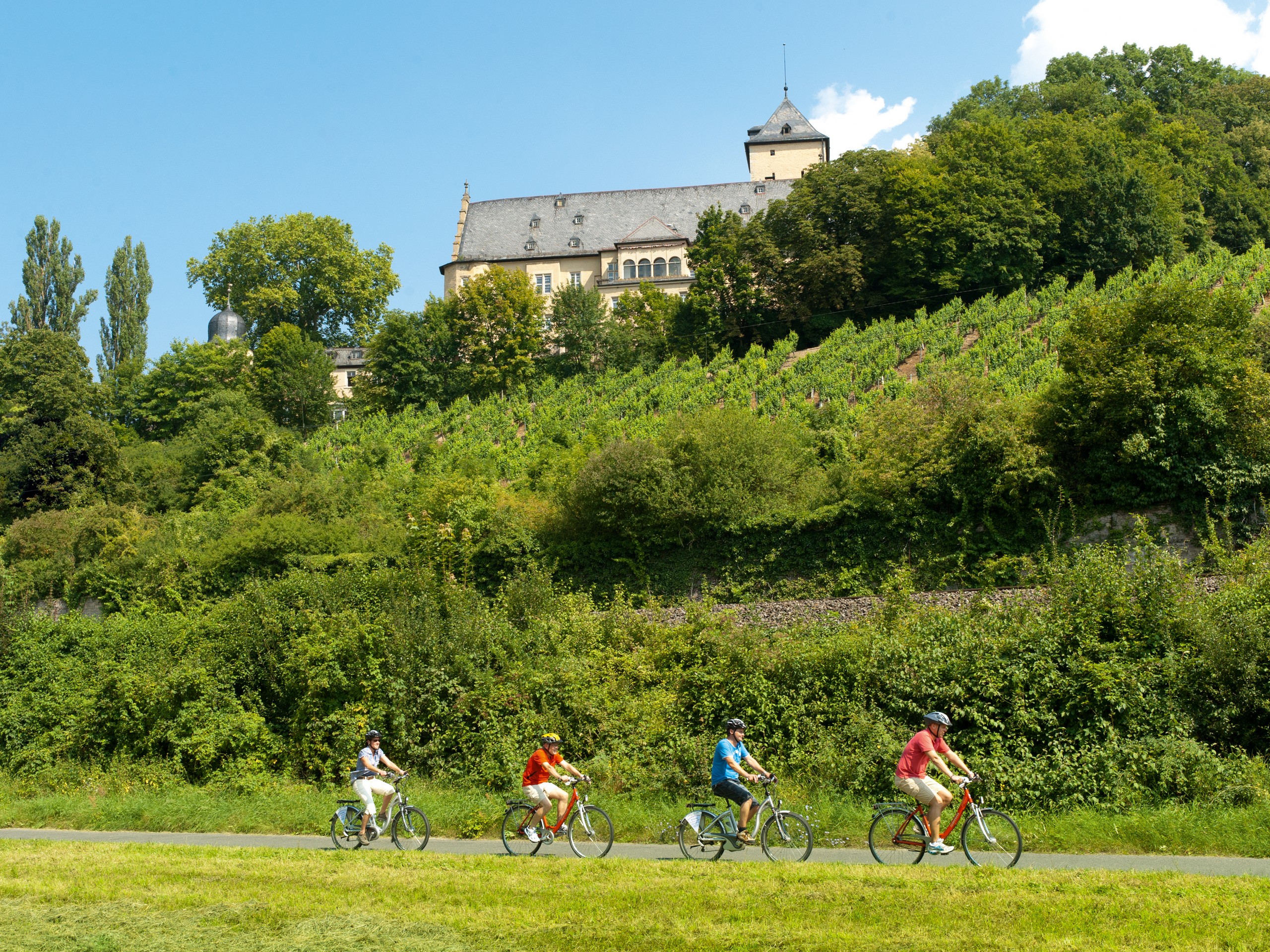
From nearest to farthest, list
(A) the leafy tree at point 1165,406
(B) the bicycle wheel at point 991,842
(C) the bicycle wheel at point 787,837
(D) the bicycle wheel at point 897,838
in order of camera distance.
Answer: (B) the bicycle wheel at point 991,842, (D) the bicycle wheel at point 897,838, (C) the bicycle wheel at point 787,837, (A) the leafy tree at point 1165,406

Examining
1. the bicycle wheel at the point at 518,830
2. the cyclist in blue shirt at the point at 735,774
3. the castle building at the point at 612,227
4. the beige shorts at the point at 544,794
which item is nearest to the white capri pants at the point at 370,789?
the bicycle wheel at the point at 518,830

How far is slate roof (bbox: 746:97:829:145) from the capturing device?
9675 cm

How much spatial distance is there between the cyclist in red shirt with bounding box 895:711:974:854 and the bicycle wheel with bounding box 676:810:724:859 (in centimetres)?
223

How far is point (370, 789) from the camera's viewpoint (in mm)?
14328

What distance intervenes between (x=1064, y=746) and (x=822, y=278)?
4572 centimetres

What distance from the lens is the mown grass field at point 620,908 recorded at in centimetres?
904

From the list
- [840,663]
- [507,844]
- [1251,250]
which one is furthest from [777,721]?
[1251,250]

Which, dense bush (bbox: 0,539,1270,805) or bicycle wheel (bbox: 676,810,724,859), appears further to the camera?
dense bush (bbox: 0,539,1270,805)

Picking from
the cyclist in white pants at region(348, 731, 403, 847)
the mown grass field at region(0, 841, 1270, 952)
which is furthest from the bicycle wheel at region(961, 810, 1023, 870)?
the cyclist in white pants at region(348, 731, 403, 847)

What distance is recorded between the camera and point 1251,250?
5772cm

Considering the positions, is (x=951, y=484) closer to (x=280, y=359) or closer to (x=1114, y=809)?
(x=1114, y=809)

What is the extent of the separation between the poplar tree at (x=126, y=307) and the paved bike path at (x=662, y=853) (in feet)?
247

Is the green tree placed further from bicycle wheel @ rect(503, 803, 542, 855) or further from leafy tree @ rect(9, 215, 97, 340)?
bicycle wheel @ rect(503, 803, 542, 855)

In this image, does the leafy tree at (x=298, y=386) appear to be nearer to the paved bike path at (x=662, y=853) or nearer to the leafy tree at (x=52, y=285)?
the leafy tree at (x=52, y=285)
